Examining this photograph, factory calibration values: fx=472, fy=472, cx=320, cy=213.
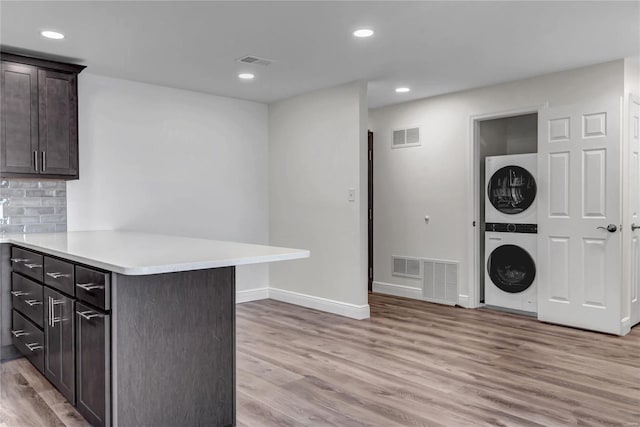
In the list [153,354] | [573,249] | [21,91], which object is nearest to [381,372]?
[153,354]

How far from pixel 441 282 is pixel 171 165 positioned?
321cm

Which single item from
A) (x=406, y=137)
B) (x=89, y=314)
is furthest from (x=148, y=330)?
(x=406, y=137)

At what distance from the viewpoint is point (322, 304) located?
503cm

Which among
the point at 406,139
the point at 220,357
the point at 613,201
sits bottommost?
the point at 220,357

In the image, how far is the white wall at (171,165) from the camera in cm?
437

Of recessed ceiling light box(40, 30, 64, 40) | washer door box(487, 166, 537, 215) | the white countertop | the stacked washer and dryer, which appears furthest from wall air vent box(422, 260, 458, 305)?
recessed ceiling light box(40, 30, 64, 40)

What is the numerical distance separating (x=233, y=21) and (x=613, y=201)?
3390 millimetres

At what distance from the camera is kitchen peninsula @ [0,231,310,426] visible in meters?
2.01

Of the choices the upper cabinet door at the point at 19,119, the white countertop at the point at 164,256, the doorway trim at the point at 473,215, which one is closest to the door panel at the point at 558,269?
the doorway trim at the point at 473,215

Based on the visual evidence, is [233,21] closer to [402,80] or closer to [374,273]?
[402,80]

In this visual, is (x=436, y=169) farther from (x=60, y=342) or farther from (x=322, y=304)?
(x=60, y=342)

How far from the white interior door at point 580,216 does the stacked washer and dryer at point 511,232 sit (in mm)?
189

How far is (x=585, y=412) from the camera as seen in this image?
8.27 feet

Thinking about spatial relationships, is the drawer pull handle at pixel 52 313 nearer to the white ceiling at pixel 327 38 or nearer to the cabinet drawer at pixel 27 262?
the cabinet drawer at pixel 27 262
